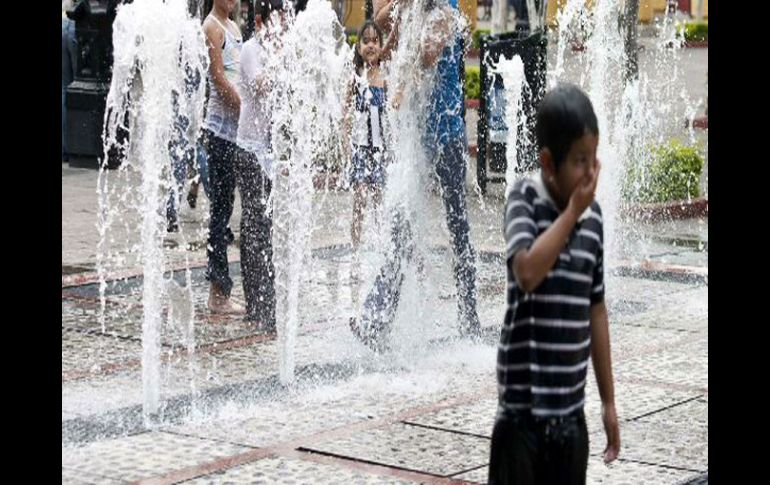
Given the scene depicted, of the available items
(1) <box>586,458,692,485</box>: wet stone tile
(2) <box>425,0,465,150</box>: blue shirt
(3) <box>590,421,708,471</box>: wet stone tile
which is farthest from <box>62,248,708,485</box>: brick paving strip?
(2) <box>425,0,465,150</box>: blue shirt

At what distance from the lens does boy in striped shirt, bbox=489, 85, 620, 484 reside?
393 centimetres

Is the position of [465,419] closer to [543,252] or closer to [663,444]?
[663,444]

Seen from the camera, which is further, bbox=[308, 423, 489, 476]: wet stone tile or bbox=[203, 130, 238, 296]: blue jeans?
bbox=[203, 130, 238, 296]: blue jeans

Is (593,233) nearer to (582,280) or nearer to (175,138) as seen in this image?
(582,280)

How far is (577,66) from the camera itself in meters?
30.2

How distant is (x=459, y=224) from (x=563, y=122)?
4.42 metres

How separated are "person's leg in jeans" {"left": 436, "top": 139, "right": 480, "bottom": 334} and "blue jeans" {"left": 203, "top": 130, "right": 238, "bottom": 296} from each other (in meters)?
1.55

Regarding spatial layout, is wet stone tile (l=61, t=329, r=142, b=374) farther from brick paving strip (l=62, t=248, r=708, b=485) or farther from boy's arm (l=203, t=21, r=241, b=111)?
boy's arm (l=203, t=21, r=241, b=111)

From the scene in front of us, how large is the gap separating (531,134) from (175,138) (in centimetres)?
375

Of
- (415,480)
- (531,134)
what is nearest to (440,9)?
(415,480)

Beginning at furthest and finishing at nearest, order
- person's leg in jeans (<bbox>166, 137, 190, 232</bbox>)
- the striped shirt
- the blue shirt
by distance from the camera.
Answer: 1. person's leg in jeans (<bbox>166, 137, 190, 232</bbox>)
2. the blue shirt
3. the striped shirt

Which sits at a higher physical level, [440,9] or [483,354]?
[440,9]
